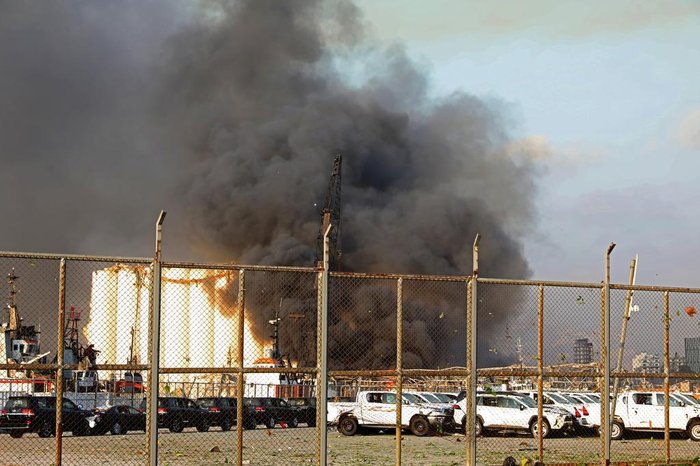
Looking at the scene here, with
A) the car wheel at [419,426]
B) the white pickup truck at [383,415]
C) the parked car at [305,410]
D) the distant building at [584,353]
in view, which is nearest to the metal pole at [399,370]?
the distant building at [584,353]

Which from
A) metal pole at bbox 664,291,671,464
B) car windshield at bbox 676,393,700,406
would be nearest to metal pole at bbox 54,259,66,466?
metal pole at bbox 664,291,671,464

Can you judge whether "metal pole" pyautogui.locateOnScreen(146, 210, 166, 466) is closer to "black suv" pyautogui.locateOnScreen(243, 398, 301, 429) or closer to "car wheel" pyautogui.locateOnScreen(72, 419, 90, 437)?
"car wheel" pyautogui.locateOnScreen(72, 419, 90, 437)

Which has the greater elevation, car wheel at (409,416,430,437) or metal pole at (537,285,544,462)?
metal pole at (537,285,544,462)

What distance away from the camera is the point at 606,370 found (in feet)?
53.3

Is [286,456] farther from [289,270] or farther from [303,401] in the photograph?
[303,401]

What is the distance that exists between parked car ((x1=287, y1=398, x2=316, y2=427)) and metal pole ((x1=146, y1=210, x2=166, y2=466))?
24.3 meters

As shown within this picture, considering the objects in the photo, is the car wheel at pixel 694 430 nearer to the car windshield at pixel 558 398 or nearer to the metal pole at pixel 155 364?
the car windshield at pixel 558 398

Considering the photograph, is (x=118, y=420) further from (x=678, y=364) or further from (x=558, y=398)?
(x=678, y=364)

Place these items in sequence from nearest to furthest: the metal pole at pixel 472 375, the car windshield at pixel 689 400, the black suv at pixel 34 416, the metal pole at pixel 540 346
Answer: the metal pole at pixel 472 375 → the metal pole at pixel 540 346 → the black suv at pixel 34 416 → the car windshield at pixel 689 400

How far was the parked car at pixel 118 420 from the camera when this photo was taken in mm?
30844

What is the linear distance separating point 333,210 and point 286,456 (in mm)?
91733

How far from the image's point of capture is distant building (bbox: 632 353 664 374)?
63.9 feet

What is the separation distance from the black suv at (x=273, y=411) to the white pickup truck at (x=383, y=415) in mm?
3512

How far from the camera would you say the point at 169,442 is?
1061 inches
